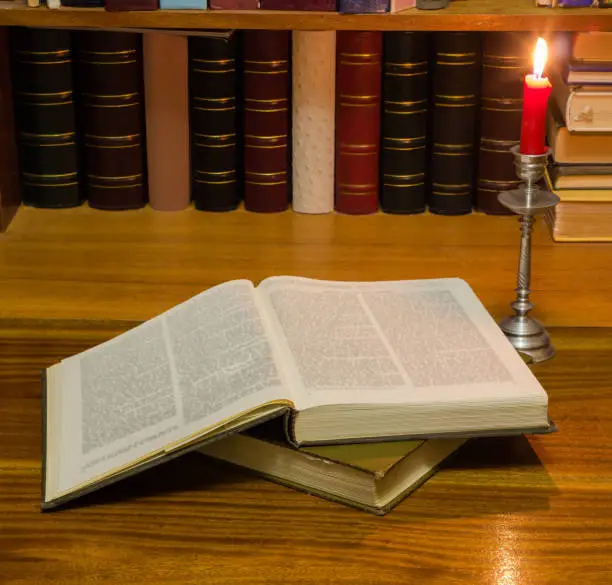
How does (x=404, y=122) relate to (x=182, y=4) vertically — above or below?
below

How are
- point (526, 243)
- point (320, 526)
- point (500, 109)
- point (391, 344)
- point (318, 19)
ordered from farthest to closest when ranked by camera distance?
point (500, 109), point (318, 19), point (526, 243), point (391, 344), point (320, 526)

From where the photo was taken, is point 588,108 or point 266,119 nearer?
point 588,108

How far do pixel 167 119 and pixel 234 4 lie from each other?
0.23m

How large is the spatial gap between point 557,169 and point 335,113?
333 mm

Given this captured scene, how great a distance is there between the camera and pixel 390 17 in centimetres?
160

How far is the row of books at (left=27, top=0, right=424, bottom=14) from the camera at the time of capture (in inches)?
63.2

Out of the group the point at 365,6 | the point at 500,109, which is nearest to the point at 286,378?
the point at 365,6

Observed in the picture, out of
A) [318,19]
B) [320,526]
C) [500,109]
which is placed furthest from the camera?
[500,109]

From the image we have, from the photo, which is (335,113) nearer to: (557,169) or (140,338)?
(557,169)

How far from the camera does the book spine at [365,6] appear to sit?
1.60 metres

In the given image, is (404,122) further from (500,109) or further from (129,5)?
(129,5)

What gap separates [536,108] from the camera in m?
1.13

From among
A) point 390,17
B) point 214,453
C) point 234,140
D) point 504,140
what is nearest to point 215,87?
point 234,140

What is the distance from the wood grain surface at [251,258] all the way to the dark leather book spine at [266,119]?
4 cm
